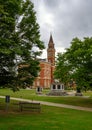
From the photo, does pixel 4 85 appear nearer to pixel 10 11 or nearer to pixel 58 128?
pixel 10 11

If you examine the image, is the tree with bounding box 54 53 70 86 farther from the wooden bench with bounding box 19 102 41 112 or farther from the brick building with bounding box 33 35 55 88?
the brick building with bounding box 33 35 55 88

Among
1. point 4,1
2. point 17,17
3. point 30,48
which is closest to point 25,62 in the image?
point 30,48

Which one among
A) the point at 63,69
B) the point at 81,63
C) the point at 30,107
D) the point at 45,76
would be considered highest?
the point at 45,76

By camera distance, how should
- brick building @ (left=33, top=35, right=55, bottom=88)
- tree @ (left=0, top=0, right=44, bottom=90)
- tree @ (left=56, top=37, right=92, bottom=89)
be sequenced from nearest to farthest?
1. tree @ (left=0, top=0, right=44, bottom=90)
2. tree @ (left=56, top=37, right=92, bottom=89)
3. brick building @ (left=33, top=35, right=55, bottom=88)

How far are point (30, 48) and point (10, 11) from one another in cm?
489

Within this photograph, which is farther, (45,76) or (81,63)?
(45,76)

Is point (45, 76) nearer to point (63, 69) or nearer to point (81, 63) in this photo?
point (63, 69)

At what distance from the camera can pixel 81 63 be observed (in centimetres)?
3644

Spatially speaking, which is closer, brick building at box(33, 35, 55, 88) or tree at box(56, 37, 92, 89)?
tree at box(56, 37, 92, 89)

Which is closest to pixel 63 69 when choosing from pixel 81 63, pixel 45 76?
pixel 81 63

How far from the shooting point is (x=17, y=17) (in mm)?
27266

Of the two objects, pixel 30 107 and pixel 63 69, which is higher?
pixel 63 69

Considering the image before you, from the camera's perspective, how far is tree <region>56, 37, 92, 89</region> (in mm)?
34844

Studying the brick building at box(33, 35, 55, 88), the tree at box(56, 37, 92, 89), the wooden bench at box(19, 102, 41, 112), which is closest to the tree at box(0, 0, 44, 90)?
the wooden bench at box(19, 102, 41, 112)
